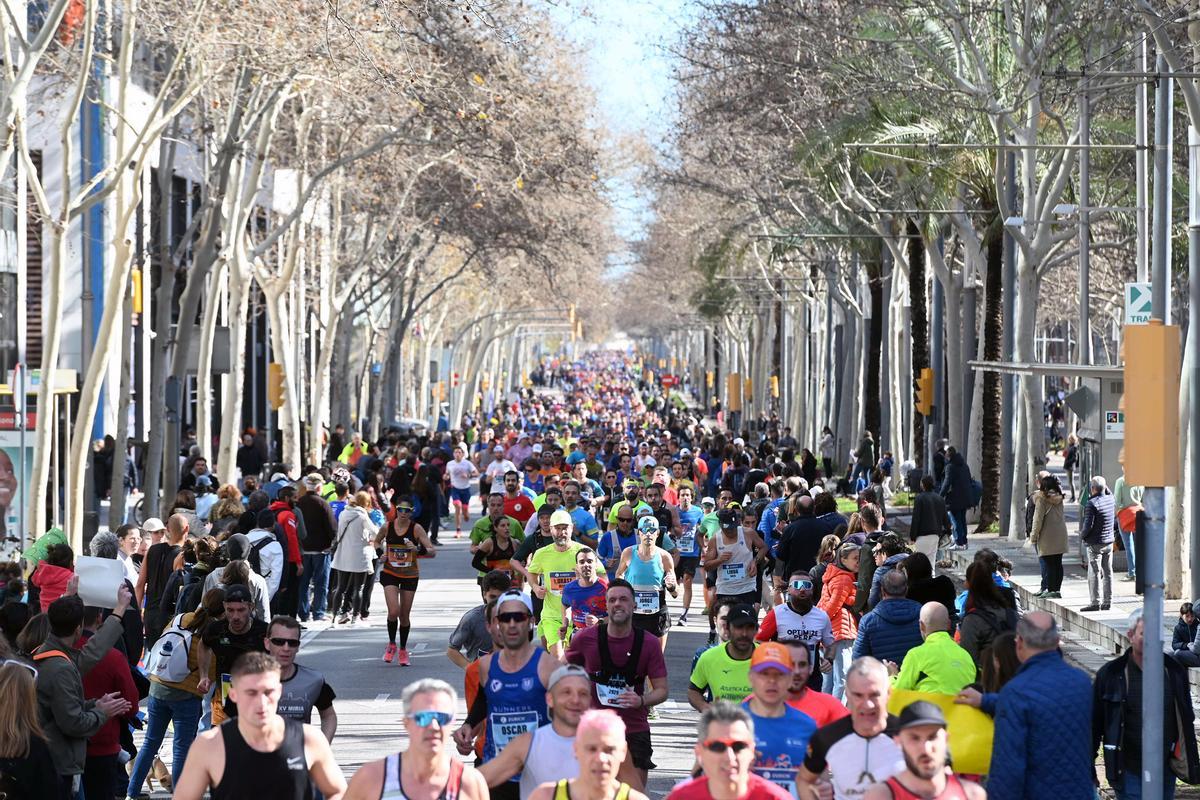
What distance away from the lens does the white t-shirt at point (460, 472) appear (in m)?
33.6

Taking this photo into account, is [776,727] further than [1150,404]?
No

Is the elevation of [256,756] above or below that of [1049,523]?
above

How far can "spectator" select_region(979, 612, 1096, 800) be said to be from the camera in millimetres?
8195

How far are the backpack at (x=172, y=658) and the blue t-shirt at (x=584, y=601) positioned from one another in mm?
2867

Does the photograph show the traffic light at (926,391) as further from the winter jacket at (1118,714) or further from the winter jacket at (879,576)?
the winter jacket at (1118,714)

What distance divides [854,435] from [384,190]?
1608 centimetres

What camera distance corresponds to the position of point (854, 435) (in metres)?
52.7

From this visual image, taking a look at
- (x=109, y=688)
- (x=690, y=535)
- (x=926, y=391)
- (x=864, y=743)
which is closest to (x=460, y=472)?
(x=926, y=391)

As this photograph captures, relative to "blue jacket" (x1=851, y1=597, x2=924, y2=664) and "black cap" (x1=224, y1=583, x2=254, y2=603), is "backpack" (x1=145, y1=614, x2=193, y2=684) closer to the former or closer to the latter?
"black cap" (x1=224, y1=583, x2=254, y2=603)

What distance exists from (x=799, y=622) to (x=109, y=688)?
161 inches

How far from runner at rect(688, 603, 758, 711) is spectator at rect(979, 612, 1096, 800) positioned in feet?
6.43

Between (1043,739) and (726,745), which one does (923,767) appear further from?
(1043,739)

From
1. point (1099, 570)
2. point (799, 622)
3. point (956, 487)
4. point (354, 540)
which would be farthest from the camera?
point (956, 487)

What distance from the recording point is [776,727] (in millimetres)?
8352
